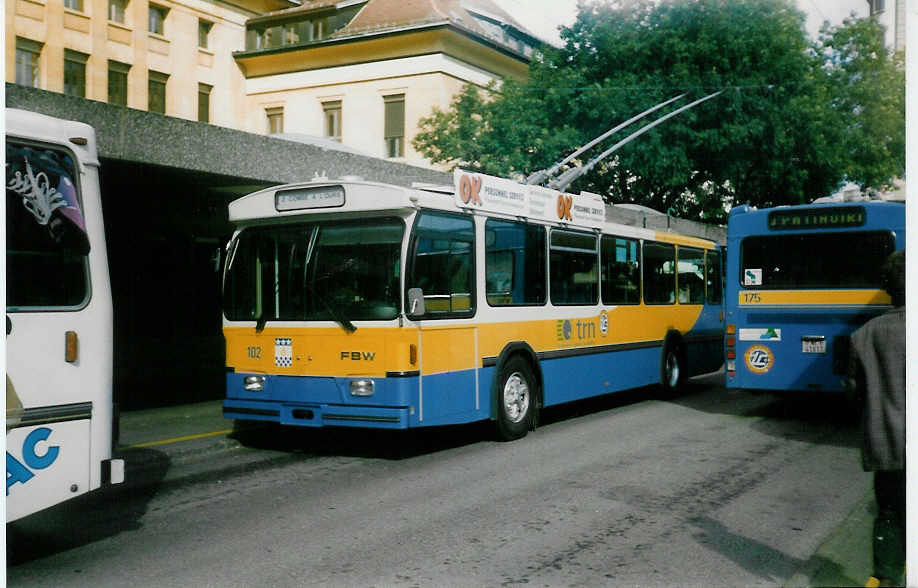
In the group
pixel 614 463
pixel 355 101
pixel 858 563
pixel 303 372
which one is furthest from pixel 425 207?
pixel 355 101

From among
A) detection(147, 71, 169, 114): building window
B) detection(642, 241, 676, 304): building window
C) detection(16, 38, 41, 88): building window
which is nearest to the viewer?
detection(16, 38, 41, 88): building window

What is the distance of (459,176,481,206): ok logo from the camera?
900 cm

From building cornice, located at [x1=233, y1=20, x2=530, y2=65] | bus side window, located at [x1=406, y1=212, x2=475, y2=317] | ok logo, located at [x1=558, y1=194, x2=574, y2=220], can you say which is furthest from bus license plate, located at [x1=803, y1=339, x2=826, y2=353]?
building cornice, located at [x1=233, y1=20, x2=530, y2=65]

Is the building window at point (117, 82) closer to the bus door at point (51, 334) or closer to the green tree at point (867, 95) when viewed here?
the bus door at point (51, 334)

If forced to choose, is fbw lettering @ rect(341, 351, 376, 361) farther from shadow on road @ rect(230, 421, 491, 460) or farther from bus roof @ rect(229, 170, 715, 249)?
bus roof @ rect(229, 170, 715, 249)

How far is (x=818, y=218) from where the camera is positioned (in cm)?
1023

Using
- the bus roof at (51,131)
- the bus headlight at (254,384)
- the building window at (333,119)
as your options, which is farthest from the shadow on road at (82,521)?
the building window at (333,119)

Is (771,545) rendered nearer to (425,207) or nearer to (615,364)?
(425,207)

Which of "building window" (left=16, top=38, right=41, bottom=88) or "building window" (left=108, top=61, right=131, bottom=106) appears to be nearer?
"building window" (left=16, top=38, right=41, bottom=88)

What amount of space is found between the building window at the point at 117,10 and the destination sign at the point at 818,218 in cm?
1170

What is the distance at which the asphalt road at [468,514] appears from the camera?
517 cm

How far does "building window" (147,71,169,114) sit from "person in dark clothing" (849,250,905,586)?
48.6 feet

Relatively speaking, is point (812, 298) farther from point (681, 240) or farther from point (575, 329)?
point (681, 240)

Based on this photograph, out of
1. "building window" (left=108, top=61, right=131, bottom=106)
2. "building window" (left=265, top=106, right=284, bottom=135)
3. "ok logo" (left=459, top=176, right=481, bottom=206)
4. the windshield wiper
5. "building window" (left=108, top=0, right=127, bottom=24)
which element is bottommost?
the windshield wiper
